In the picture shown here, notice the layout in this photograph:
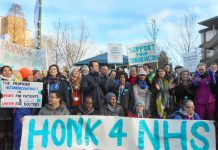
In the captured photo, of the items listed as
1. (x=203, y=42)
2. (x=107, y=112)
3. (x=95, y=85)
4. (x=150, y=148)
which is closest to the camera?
(x=150, y=148)

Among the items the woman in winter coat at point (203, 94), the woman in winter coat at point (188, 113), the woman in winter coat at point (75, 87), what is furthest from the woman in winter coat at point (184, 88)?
the woman in winter coat at point (75, 87)

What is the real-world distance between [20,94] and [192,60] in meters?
6.46

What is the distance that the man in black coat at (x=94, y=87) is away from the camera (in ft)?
24.8

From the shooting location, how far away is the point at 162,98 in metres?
7.94

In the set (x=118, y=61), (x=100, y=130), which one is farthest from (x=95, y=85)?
(x=118, y=61)

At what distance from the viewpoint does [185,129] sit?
6.34m

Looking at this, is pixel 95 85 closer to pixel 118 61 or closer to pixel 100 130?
pixel 100 130

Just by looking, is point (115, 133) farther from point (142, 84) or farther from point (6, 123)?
point (6, 123)

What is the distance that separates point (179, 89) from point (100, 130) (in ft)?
8.05

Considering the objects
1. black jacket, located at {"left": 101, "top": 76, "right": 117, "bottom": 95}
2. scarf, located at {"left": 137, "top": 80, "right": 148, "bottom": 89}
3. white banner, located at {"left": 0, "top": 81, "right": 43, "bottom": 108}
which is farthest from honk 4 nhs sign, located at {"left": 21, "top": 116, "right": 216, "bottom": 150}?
scarf, located at {"left": 137, "top": 80, "right": 148, "bottom": 89}

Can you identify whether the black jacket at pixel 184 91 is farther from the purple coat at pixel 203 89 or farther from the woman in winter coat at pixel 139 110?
the woman in winter coat at pixel 139 110

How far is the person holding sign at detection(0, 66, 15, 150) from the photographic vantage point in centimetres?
725

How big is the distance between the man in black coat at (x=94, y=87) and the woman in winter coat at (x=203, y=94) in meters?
2.03

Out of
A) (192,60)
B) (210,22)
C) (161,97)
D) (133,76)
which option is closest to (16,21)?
(192,60)
